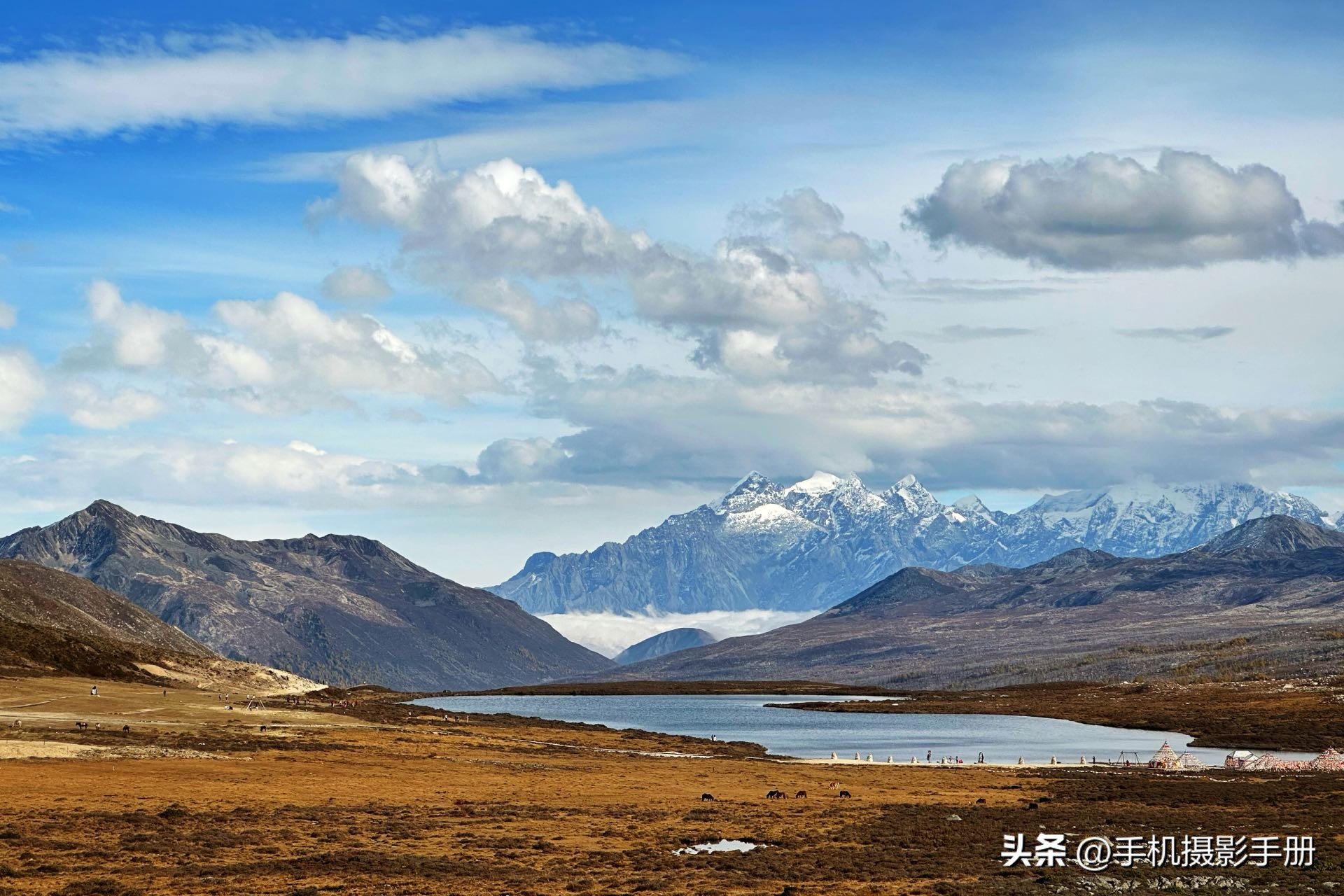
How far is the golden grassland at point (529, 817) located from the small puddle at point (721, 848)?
111 cm

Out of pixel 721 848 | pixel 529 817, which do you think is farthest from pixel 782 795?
pixel 721 848

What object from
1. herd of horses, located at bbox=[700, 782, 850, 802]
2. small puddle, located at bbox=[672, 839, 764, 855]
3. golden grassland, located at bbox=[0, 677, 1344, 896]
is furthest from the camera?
herd of horses, located at bbox=[700, 782, 850, 802]

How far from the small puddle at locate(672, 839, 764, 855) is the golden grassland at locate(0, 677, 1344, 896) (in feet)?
3.63

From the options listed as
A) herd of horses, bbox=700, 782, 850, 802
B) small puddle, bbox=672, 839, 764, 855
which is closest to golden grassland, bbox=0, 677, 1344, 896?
herd of horses, bbox=700, 782, 850, 802

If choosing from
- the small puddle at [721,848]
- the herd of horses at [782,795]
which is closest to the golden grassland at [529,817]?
the herd of horses at [782,795]

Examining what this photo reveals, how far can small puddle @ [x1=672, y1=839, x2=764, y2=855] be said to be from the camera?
66.8 m

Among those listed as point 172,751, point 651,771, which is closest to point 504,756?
point 651,771

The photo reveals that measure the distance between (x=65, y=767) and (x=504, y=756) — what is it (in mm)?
43807

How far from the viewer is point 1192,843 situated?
230 ft

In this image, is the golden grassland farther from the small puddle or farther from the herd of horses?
the small puddle

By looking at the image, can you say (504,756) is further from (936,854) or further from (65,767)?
(936,854)

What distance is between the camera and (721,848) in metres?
68.9

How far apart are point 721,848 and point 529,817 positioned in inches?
573

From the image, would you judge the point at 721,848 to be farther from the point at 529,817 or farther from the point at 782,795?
the point at 782,795
